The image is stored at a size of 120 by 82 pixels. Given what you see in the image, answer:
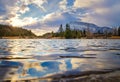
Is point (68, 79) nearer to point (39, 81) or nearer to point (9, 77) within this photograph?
point (39, 81)

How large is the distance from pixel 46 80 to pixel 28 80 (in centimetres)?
89

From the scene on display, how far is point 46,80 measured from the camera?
11.1 meters

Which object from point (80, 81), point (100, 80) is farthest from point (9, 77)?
point (100, 80)

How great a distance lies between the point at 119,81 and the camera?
10.8 meters

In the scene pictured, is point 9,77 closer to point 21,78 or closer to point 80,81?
point 21,78

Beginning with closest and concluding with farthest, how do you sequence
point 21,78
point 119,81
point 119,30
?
point 119,81 → point 21,78 → point 119,30

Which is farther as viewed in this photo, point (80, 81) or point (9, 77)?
point (9, 77)

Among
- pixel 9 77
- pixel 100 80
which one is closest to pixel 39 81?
pixel 9 77

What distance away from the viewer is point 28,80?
11141mm

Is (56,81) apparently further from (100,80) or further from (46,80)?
(100,80)

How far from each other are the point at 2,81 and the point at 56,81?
8.53ft

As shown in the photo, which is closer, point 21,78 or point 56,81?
point 56,81

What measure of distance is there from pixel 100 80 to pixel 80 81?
1017mm

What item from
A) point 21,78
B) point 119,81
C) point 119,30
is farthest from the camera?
point 119,30
